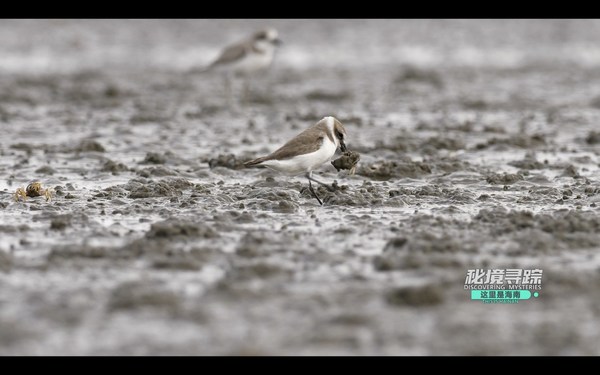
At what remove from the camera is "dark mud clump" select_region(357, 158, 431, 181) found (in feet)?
39.7

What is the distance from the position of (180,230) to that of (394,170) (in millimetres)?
4241

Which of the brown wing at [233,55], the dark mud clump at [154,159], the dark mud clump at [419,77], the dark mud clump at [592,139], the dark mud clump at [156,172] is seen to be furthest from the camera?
the dark mud clump at [419,77]

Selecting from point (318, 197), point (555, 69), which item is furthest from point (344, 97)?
point (318, 197)

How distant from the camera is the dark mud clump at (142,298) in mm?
6707

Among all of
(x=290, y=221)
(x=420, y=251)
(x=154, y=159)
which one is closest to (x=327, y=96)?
(x=154, y=159)

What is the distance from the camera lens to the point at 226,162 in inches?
506

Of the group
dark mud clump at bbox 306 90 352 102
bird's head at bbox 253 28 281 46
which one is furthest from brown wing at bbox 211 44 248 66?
dark mud clump at bbox 306 90 352 102

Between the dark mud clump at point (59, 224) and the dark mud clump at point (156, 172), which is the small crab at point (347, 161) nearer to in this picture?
the dark mud clump at point (156, 172)

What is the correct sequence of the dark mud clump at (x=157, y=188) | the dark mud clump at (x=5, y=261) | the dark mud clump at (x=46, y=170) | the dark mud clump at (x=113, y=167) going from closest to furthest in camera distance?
the dark mud clump at (x=5, y=261)
the dark mud clump at (x=157, y=188)
the dark mud clump at (x=46, y=170)
the dark mud clump at (x=113, y=167)

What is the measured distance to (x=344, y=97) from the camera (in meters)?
21.0

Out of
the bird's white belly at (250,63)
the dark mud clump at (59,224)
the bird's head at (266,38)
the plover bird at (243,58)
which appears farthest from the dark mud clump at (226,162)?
the bird's head at (266,38)

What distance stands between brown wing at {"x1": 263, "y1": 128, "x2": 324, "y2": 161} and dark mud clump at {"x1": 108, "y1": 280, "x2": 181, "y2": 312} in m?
3.47

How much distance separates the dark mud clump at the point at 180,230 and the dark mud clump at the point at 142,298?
1.41 metres

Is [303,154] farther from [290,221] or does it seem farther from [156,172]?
[156,172]
